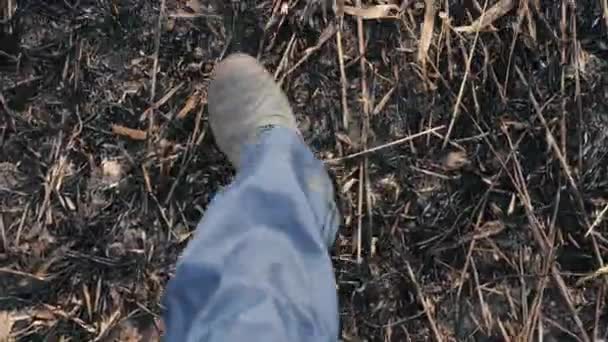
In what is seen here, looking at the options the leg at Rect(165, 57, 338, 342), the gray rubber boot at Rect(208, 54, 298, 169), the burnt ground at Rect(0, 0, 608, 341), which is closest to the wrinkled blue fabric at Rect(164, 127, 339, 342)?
the leg at Rect(165, 57, 338, 342)

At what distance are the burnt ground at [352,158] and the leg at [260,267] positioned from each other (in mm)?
209

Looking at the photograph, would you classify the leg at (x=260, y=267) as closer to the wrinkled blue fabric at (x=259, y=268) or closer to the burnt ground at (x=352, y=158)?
the wrinkled blue fabric at (x=259, y=268)

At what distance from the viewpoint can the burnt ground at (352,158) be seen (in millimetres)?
1915

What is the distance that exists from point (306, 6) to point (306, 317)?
72 cm

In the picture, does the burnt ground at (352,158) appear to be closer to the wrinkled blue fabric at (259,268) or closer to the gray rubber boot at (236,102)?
the gray rubber boot at (236,102)

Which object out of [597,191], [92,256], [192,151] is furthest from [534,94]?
[92,256]

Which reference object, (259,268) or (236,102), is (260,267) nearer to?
(259,268)

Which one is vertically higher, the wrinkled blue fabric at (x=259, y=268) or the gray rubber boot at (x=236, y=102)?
the gray rubber boot at (x=236, y=102)

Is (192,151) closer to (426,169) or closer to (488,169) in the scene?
(426,169)

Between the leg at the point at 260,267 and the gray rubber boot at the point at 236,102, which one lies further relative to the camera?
the gray rubber boot at the point at 236,102

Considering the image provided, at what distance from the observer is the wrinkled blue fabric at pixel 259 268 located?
1587 mm

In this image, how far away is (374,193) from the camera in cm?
195

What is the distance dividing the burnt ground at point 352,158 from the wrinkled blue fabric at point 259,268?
213mm

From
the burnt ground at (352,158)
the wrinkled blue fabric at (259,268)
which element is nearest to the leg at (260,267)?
the wrinkled blue fabric at (259,268)
